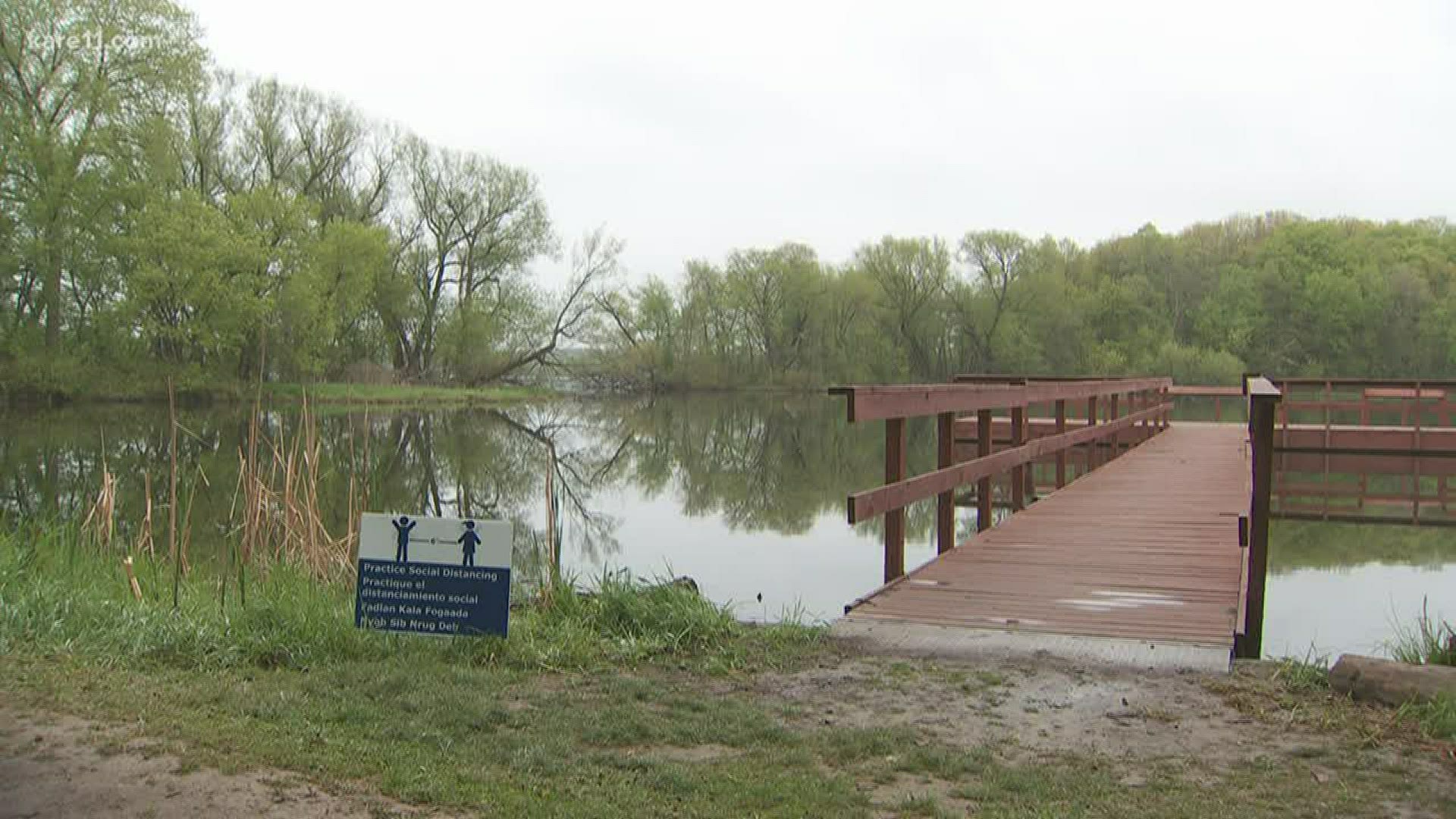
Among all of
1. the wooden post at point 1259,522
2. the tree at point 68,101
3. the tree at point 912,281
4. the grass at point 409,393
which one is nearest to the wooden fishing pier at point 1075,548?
the wooden post at point 1259,522

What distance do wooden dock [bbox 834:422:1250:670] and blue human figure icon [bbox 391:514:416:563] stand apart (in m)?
1.97

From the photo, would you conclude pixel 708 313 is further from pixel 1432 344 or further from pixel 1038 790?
pixel 1038 790

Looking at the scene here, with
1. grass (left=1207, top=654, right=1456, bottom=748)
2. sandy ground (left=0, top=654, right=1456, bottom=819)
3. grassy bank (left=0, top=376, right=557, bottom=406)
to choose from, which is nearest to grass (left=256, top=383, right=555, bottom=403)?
grassy bank (left=0, top=376, right=557, bottom=406)

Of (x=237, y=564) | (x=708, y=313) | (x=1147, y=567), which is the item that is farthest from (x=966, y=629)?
(x=708, y=313)

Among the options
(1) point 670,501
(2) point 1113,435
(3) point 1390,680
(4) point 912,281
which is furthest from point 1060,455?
(4) point 912,281

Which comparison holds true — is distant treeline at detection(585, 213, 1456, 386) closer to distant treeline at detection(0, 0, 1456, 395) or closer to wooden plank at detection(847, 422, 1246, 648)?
distant treeline at detection(0, 0, 1456, 395)

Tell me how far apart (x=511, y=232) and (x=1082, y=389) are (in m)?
39.0

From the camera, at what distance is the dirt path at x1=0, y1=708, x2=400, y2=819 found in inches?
120

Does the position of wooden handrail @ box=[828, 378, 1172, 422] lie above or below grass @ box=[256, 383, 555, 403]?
above

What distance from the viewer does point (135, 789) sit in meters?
3.18

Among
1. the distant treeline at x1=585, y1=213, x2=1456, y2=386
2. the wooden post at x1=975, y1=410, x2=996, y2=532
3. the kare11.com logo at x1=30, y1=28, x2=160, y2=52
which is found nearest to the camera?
the wooden post at x1=975, y1=410, x2=996, y2=532

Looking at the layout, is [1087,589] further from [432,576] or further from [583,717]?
[432,576]

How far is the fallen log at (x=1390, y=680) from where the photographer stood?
4020 millimetres

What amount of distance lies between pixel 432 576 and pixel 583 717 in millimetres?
1208
